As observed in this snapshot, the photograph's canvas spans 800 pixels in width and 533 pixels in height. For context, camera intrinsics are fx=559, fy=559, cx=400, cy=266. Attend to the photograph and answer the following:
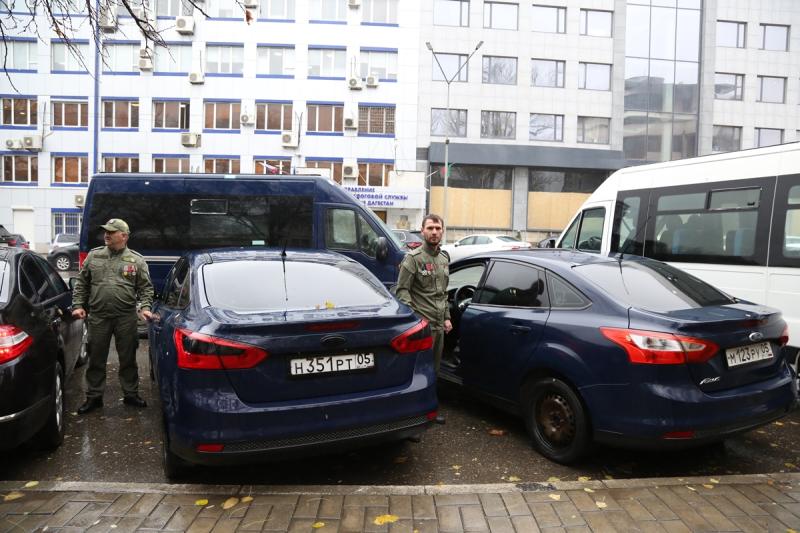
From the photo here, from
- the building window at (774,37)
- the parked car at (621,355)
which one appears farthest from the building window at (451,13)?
the parked car at (621,355)

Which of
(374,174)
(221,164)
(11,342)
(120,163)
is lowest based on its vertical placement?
(11,342)

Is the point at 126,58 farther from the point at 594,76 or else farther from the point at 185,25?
the point at 594,76

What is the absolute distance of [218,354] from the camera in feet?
10.6

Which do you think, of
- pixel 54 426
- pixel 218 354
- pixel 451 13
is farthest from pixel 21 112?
pixel 218 354

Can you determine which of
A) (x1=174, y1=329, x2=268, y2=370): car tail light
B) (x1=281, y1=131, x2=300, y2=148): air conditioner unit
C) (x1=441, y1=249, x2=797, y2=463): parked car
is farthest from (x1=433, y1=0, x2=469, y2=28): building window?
(x1=174, y1=329, x2=268, y2=370): car tail light

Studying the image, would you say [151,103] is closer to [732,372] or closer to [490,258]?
[490,258]

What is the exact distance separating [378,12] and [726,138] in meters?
24.2

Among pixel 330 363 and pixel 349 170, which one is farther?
pixel 349 170

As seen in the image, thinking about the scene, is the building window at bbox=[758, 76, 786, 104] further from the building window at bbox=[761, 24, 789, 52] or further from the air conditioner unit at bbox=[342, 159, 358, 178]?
the air conditioner unit at bbox=[342, 159, 358, 178]

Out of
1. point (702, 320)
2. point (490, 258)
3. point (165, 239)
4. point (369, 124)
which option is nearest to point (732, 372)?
point (702, 320)

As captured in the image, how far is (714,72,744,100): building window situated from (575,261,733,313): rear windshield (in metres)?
38.7

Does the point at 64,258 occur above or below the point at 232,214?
below

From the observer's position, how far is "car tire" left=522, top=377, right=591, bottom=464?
3.91 metres

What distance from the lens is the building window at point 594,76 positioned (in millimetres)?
35312
